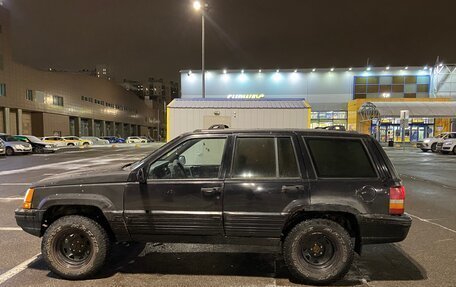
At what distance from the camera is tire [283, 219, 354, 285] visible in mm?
3832

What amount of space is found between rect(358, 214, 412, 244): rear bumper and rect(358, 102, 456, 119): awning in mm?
32295

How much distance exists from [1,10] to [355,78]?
4981 cm

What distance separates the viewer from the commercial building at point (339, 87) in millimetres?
38938

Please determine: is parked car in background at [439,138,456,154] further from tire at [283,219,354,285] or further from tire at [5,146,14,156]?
tire at [5,146,14,156]

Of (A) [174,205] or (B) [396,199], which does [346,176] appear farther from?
(A) [174,205]

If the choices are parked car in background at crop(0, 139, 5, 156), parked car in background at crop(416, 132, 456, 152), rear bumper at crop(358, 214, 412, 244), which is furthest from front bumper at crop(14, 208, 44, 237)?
parked car in background at crop(416, 132, 456, 152)

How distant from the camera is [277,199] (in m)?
3.86

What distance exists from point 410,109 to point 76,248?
37.5 metres

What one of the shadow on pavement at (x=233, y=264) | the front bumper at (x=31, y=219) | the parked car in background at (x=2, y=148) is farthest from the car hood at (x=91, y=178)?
the parked car in background at (x=2, y=148)

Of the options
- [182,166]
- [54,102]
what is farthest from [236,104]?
[54,102]

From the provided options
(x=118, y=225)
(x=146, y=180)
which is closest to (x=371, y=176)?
(x=146, y=180)

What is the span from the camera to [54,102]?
60438 millimetres

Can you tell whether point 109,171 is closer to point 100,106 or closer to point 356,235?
point 356,235

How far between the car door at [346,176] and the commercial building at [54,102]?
175 ft
